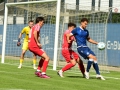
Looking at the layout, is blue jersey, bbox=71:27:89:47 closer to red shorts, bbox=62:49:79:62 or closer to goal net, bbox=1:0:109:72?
red shorts, bbox=62:49:79:62

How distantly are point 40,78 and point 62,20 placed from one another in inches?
354

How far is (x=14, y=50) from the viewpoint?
101ft

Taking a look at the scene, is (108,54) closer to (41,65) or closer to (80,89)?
(41,65)

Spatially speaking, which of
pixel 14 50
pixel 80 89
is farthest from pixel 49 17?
pixel 80 89

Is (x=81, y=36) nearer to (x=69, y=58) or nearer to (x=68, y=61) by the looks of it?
(x=69, y=58)

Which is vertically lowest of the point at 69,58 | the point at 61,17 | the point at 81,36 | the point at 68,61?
the point at 68,61

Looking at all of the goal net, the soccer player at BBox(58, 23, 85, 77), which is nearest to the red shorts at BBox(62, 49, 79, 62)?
the soccer player at BBox(58, 23, 85, 77)

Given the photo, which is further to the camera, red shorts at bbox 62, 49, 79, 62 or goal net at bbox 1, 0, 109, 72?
goal net at bbox 1, 0, 109, 72

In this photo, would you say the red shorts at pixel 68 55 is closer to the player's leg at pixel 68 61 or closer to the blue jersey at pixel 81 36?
the player's leg at pixel 68 61

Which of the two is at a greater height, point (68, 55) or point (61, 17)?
point (61, 17)

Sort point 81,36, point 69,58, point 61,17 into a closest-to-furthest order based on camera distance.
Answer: point 81,36 < point 69,58 < point 61,17

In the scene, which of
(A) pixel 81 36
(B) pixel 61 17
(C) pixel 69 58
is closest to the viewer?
(A) pixel 81 36

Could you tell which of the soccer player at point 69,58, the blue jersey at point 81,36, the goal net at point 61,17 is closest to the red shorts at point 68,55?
the soccer player at point 69,58

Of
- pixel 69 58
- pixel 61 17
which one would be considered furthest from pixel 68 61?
pixel 61 17
